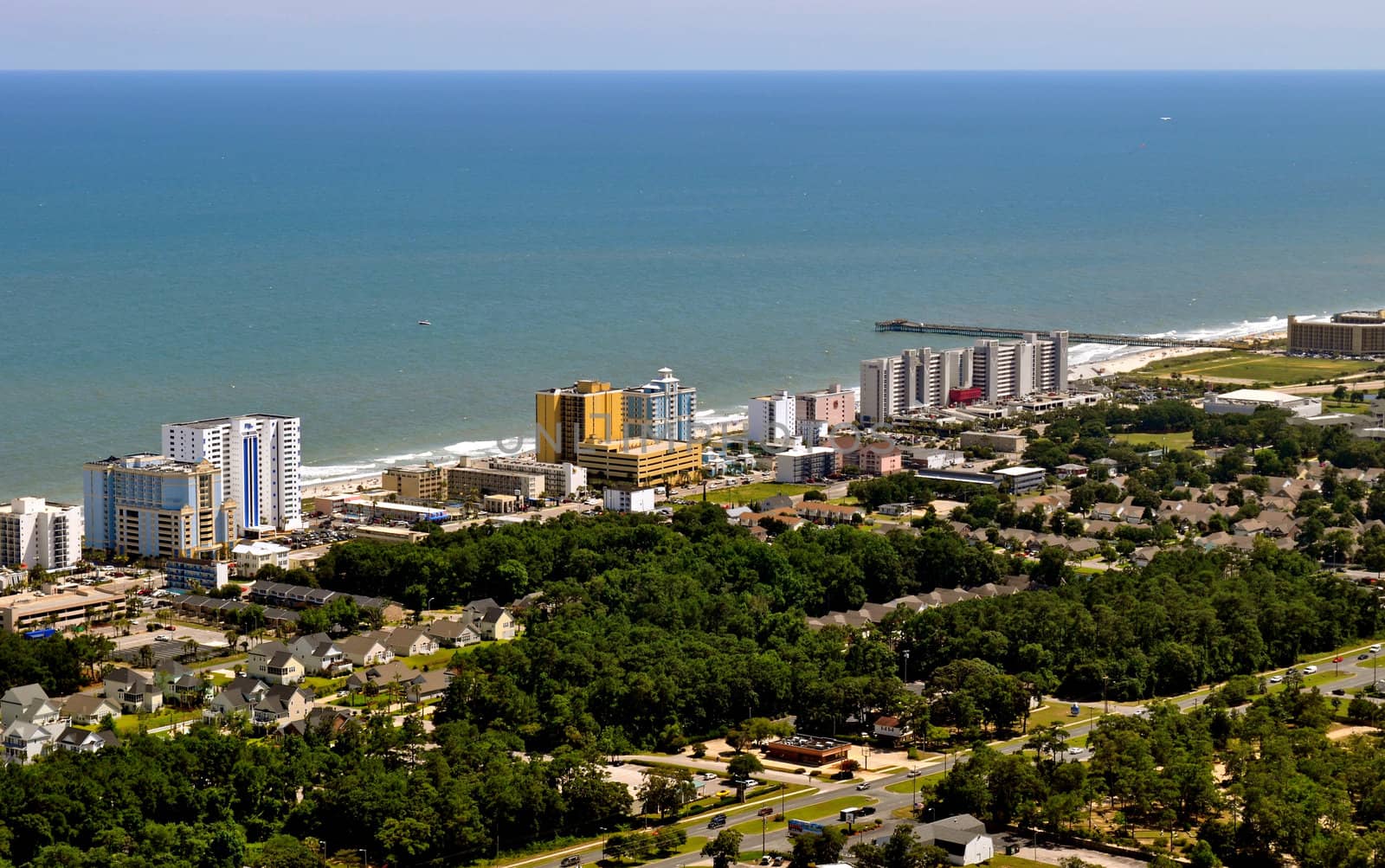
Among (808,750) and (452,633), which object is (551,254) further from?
(808,750)

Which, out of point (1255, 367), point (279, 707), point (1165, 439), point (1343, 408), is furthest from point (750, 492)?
point (1255, 367)

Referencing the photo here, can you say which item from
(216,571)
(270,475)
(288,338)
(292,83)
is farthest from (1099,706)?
(292,83)

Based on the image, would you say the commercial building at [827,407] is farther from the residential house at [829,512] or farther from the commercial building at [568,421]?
the residential house at [829,512]

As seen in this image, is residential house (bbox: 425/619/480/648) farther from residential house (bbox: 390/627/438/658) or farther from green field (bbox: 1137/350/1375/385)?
green field (bbox: 1137/350/1375/385)

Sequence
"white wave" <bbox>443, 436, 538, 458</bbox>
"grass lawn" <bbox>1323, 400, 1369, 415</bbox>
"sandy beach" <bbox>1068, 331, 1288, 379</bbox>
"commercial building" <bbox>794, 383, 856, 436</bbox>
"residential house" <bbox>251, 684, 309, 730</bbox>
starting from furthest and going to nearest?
"sandy beach" <bbox>1068, 331, 1288, 379</bbox>
"grass lawn" <bbox>1323, 400, 1369, 415</bbox>
"commercial building" <bbox>794, 383, 856, 436</bbox>
"white wave" <bbox>443, 436, 538, 458</bbox>
"residential house" <bbox>251, 684, 309, 730</bbox>

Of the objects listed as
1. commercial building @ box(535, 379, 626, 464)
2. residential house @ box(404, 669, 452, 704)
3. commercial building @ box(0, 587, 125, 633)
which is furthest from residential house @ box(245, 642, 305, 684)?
commercial building @ box(535, 379, 626, 464)

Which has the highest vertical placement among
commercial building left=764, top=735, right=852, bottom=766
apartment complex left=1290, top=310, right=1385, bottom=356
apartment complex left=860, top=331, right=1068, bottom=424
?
apartment complex left=1290, top=310, right=1385, bottom=356

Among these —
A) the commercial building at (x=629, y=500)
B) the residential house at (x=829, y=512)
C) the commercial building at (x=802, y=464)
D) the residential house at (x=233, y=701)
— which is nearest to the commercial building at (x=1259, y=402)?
the commercial building at (x=802, y=464)

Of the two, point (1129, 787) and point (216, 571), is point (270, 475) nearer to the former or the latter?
point (216, 571)
